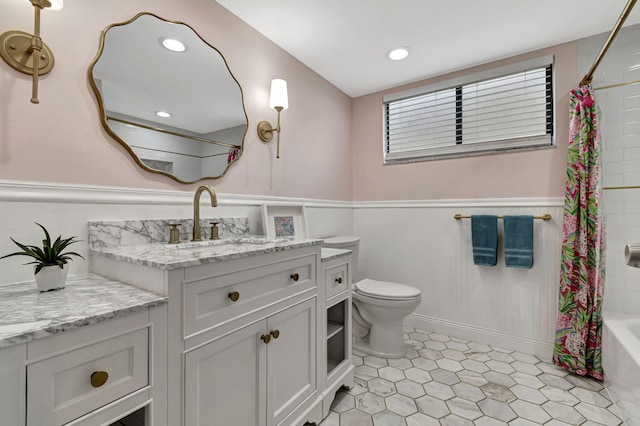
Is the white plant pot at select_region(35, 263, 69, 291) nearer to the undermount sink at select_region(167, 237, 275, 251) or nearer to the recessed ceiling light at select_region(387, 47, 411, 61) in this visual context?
the undermount sink at select_region(167, 237, 275, 251)

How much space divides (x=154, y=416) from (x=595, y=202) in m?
2.44

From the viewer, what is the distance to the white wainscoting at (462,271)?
218cm

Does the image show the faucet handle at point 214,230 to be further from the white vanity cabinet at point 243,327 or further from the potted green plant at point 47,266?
the potted green plant at point 47,266

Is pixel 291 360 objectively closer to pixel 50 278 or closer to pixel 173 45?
pixel 50 278

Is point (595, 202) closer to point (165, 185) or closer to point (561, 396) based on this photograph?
point (561, 396)

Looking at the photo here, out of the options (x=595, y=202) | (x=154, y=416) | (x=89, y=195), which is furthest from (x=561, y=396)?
(x=89, y=195)

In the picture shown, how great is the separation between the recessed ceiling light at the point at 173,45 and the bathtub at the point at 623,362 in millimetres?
2539

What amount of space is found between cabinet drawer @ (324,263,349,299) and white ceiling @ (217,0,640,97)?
150 centimetres

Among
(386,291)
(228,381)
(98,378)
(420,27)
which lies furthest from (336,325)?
(420,27)

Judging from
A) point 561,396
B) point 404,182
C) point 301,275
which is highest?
point 404,182

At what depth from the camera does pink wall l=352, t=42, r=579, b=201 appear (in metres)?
2.13

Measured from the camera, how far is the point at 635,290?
75.4 inches

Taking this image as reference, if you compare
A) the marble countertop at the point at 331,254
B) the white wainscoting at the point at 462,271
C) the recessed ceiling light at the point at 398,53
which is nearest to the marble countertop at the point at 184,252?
the marble countertop at the point at 331,254

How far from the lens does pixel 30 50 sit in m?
A: 1.06
